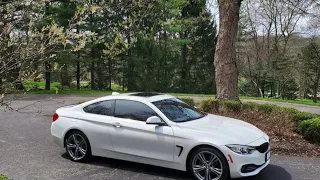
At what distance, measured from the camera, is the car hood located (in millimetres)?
5340

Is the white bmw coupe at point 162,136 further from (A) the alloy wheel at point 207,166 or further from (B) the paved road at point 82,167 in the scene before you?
(B) the paved road at point 82,167

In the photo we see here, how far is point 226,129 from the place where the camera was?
18.5ft

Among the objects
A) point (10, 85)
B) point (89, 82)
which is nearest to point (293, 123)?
point (10, 85)

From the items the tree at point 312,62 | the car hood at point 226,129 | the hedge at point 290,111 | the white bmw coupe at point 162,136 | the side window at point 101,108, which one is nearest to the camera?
the white bmw coupe at point 162,136

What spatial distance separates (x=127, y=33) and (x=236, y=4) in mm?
6130

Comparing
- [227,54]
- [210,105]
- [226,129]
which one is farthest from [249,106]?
[226,129]

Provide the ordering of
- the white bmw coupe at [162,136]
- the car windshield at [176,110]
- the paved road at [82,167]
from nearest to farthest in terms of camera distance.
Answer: the white bmw coupe at [162,136] → the paved road at [82,167] → the car windshield at [176,110]

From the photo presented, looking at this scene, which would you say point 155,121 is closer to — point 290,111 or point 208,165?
point 208,165

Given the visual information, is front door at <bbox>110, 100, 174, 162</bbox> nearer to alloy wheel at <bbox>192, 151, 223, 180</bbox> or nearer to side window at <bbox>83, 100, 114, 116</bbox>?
side window at <bbox>83, 100, 114, 116</bbox>

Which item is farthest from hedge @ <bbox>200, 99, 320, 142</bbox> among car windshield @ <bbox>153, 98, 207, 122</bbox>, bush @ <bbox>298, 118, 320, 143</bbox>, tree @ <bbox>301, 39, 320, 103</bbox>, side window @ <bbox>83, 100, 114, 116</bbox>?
tree @ <bbox>301, 39, 320, 103</bbox>

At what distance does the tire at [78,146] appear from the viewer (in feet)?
21.5

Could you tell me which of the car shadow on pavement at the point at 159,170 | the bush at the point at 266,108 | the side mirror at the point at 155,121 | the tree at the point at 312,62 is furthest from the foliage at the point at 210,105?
the tree at the point at 312,62

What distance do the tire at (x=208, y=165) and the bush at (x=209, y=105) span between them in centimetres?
562

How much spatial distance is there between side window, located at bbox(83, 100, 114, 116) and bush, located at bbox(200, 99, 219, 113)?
5166 millimetres
